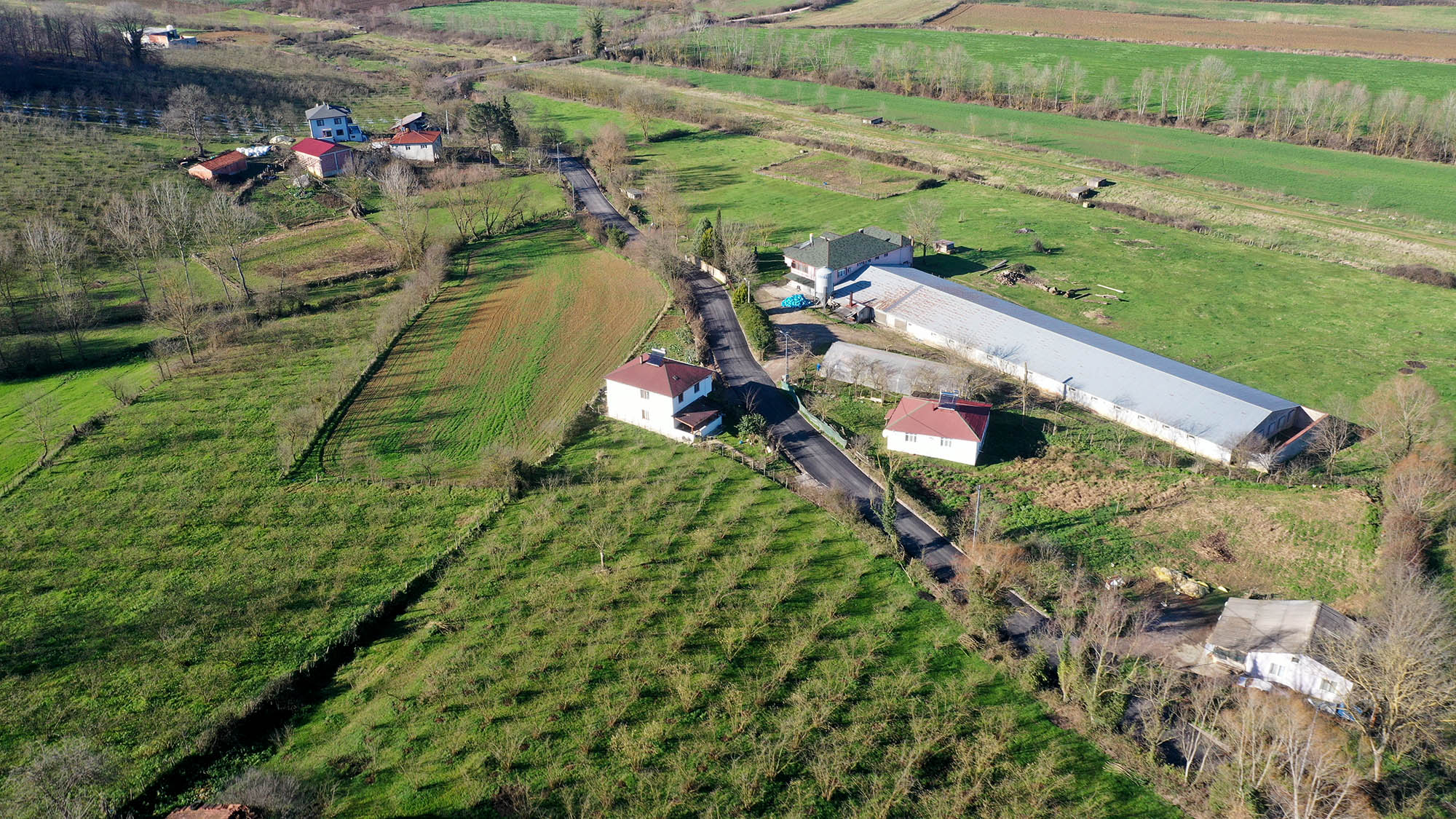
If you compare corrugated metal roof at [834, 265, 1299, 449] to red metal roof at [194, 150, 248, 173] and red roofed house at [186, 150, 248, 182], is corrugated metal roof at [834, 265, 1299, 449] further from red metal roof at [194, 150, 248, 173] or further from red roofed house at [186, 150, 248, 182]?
red metal roof at [194, 150, 248, 173]

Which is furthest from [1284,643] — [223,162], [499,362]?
[223,162]

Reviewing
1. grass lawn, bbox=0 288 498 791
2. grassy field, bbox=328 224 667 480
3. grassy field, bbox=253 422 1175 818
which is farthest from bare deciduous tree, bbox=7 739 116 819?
grassy field, bbox=328 224 667 480

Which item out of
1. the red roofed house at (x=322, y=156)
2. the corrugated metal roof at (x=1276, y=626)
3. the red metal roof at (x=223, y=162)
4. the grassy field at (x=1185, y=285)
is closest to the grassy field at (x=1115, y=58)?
the grassy field at (x=1185, y=285)

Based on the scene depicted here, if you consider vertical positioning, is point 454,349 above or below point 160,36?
below

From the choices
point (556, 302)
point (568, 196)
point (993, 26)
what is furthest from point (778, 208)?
point (993, 26)

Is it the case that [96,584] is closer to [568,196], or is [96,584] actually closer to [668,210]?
[668,210]

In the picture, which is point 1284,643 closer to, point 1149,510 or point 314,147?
point 1149,510
